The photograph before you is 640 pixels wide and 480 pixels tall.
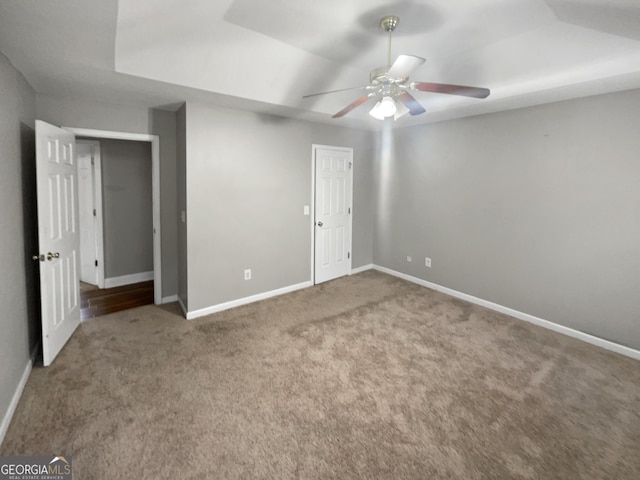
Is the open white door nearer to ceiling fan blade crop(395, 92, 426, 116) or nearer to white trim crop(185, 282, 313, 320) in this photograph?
white trim crop(185, 282, 313, 320)

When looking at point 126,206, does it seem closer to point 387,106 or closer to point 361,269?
point 361,269

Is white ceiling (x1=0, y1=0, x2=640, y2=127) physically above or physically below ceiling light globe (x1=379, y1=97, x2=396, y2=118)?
above

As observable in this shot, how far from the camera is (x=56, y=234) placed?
2.78 metres

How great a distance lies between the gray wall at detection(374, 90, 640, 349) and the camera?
116 inches

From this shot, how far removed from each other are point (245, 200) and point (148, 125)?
4.23 feet

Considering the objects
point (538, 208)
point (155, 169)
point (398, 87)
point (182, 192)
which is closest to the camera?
point (398, 87)

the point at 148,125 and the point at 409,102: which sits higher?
the point at 148,125

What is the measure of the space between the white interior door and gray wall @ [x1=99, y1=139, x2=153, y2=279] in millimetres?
2478

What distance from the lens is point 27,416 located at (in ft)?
6.84

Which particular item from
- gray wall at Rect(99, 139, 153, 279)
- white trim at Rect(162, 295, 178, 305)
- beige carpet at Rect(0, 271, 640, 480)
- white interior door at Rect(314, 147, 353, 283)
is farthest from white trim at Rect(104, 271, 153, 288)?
white interior door at Rect(314, 147, 353, 283)

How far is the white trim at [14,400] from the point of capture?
1924 mm

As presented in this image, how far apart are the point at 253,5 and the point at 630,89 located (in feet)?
10.4

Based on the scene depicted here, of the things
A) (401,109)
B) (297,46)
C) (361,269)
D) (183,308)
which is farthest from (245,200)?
(361,269)

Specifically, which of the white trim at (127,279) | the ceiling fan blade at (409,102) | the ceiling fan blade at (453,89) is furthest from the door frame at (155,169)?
the ceiling fan blade at (453,89)
